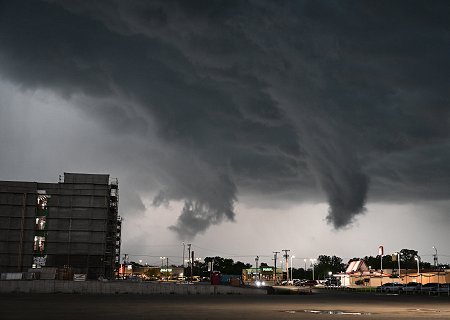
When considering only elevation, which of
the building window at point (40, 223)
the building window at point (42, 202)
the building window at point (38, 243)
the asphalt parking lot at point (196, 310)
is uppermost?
the building window at point (42, 202)

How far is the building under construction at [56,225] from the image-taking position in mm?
83750

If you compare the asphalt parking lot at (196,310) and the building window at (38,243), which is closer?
the asphalt parking lot at (196,310)

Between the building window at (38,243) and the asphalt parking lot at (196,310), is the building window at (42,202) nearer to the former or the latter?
the building window at (38,243)

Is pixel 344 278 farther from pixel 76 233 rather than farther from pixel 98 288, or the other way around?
pixel 98 288

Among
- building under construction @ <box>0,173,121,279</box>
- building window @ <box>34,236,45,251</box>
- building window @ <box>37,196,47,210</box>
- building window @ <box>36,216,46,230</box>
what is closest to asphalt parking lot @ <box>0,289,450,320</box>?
building under construction @ <box>0,173,121,279</box>

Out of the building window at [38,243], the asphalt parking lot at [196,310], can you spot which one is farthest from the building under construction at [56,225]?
the asphalt parking lot at [196,310]

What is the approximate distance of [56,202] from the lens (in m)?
87.3

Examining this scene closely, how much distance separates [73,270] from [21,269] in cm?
978

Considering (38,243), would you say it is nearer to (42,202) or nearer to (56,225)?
(56,225)

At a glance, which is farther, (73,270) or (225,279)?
(225,279)

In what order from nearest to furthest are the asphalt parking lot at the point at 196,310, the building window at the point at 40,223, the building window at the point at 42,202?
1. the asphalt parking lot at the point at 196,310
2. the building window at the point at 40,223
3. the building window at the point at 42,202

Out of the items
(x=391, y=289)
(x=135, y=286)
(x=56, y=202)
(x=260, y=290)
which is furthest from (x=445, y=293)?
(x=56, y=202)

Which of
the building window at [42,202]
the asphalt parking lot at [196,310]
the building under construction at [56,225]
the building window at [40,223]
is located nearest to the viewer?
the asphalt parking lot at [196,310]

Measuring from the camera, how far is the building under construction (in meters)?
83.8
